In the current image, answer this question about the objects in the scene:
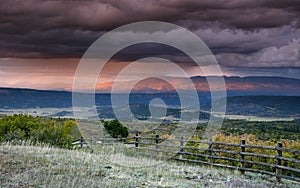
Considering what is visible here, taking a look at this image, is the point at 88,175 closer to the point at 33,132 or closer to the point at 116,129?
the point at 33,132

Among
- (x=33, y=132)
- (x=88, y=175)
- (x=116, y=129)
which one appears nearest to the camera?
(x=88, y=175)

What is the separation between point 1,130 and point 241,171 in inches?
797

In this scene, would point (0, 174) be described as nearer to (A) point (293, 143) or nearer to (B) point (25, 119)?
(A) point (293, 143)

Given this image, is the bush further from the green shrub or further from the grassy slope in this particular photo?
the grassy slope

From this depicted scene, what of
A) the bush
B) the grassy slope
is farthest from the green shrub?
the bush

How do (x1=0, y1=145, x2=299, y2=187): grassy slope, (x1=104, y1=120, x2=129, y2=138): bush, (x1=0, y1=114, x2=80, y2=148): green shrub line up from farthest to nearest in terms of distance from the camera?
(x1=104, y1=120, x2=129, y2=138): bush < (x1=0, y1=114, x2=80, y2=148): green shrub < (x1=0, y1=145, x2=299, y2=187): grassy slope

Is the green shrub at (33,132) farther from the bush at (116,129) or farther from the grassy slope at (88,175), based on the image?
the bush at (116,129)

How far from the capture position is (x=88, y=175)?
14062 mm

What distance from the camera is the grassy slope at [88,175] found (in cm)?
1249

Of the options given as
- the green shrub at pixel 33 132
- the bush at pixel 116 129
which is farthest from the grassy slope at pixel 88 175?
the bush at pixel 116 129

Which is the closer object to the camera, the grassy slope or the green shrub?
the grassy slope

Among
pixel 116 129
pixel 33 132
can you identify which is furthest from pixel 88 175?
pixel 116 129

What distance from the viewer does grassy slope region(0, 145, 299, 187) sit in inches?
492

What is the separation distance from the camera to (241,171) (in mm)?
19031
